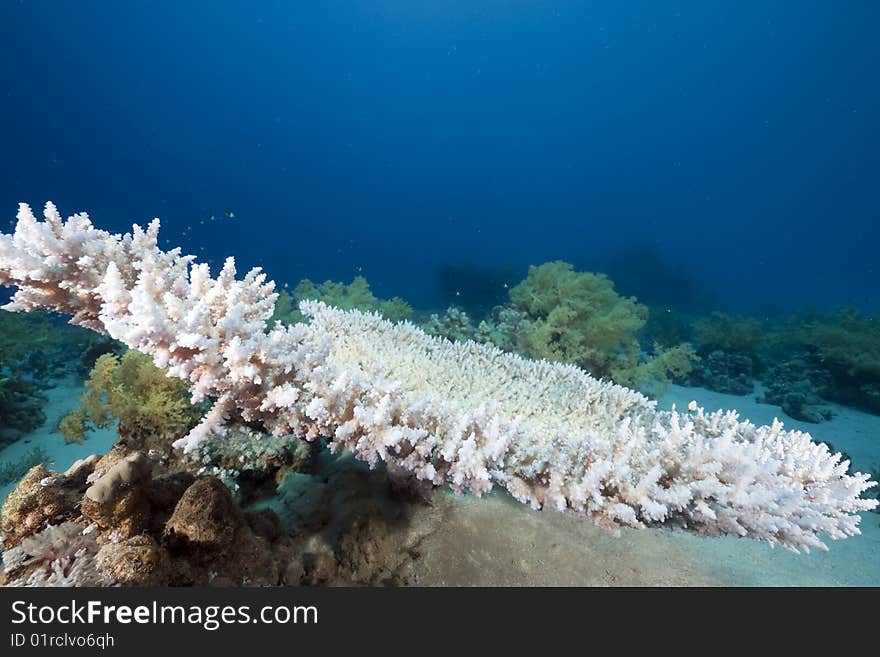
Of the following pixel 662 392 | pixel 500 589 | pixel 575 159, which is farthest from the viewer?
pixel 575 159

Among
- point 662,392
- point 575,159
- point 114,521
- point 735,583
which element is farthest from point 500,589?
point 575,159

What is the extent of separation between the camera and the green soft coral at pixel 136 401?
11.2 feet

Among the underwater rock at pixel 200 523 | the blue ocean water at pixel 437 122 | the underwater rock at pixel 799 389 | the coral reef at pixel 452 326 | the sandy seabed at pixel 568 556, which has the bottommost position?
the sandy seabed at pixel 568 556

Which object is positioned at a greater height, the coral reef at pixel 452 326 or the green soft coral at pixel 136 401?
the coral reef at pixel 452 326

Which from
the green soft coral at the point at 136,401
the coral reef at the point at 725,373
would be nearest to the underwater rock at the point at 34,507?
the green soft coral at the point at 136,401

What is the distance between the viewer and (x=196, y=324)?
197 cm

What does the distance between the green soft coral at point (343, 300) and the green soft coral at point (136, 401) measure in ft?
15.1

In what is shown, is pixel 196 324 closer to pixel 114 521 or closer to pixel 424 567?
pixel 114 521

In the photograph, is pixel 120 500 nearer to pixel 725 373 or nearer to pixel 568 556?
pixel 568 556

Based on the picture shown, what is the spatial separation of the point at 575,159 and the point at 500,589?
502ft

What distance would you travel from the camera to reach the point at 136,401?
3.44 meters

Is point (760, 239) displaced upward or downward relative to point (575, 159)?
downward

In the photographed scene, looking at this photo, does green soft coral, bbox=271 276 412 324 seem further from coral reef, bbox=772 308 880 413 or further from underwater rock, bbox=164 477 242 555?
coral reef, bbox=772 308 880 413

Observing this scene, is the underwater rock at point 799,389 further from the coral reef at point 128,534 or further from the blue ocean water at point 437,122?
the blue ocean water at point 437,122
